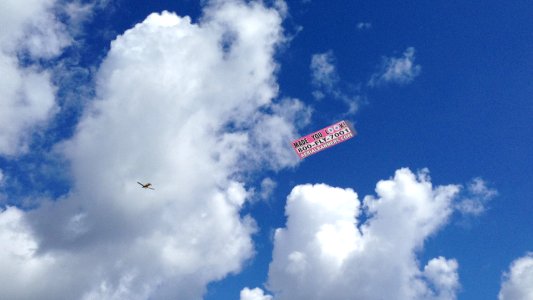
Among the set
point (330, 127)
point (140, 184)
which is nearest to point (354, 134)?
point (330, 127)

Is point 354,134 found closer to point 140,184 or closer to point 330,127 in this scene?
point 330,127

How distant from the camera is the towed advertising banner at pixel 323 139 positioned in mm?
147375

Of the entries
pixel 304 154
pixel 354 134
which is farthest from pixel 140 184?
pixel 354 134

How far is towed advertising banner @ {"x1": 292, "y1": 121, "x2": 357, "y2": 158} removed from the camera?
14738 centimetres

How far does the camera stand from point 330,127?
149m

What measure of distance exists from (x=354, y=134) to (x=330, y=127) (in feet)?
24.6

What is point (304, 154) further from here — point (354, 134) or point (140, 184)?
point (140, 184)

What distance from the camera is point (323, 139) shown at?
14912cm

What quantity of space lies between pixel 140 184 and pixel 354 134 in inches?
3293

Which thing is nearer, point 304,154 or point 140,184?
point 304,154

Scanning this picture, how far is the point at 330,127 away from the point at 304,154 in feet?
35.1

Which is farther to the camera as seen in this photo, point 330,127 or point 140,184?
point 140,184

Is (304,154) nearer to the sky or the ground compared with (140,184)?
nearer to the ground

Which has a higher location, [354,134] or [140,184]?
[140,184]
